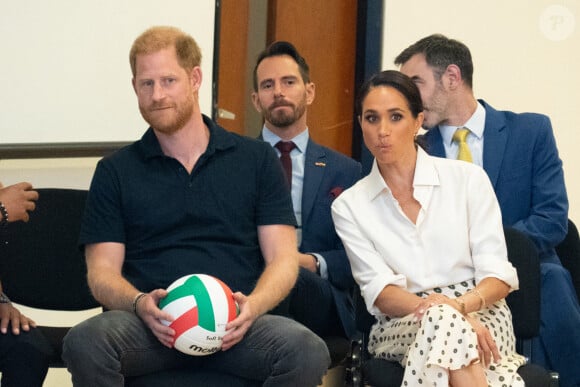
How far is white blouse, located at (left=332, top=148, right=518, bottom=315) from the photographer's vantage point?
11.1ft

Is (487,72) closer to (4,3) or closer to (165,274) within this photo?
(4,3)

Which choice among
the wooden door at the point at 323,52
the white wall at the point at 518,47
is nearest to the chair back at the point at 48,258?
the wooden door at the point at 323,52

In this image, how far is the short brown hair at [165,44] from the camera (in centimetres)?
336

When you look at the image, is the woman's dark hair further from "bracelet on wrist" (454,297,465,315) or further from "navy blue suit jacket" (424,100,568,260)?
"bracelet on wrist" (454,297,465,315)

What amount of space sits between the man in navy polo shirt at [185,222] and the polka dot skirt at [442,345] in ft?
1.01

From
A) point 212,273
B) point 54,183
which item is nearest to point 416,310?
point 212,273

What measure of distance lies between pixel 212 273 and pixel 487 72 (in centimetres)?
332

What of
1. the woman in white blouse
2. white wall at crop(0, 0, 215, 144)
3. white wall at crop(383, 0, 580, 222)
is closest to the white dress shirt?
the woman in white blouse

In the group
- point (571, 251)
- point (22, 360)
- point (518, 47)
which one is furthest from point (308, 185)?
point (518, 47)

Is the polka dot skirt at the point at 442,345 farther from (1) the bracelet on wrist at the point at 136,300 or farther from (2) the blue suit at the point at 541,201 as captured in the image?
(1) the bracelet on wrist at the point at 136,300

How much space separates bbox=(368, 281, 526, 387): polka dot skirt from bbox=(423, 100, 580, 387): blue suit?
40cm

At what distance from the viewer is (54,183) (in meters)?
4.85

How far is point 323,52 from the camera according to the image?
19.7ft

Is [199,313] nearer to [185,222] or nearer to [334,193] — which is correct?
[185,222]
